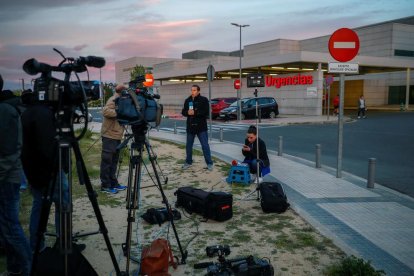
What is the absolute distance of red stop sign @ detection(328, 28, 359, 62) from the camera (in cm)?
793

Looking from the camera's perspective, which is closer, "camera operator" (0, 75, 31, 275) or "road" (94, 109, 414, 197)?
"camera operator" (0, 75, 31, 275)

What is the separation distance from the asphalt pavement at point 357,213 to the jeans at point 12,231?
3.51 meters

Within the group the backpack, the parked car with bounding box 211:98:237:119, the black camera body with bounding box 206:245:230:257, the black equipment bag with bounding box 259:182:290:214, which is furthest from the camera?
the parked car with bounding box 211:98:237:119

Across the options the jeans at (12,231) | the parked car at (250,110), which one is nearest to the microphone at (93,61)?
the jeans at (12,231)

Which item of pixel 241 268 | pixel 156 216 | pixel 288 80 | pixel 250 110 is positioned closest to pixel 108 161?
pixel 156 216

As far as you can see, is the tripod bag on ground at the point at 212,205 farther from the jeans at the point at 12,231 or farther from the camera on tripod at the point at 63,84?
the camera on tripod at the point at 63,84

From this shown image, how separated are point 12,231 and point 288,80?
101ft

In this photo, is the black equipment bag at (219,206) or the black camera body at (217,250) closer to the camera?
the black camera body at (217,250)

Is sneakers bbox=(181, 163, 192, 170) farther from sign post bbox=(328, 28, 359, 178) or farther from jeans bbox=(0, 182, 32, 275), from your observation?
jeans bbox=(0, 182, 32, 275)

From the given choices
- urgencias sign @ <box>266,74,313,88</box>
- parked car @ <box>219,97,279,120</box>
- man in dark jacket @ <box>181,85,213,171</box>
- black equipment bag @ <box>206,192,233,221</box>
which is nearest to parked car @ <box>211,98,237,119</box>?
parked car @ <box>219,97,279,120</box>

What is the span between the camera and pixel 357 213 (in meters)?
5.78

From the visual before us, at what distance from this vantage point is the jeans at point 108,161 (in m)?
6.92

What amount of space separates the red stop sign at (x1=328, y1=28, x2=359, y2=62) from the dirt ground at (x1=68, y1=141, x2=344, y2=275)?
12.0 ft

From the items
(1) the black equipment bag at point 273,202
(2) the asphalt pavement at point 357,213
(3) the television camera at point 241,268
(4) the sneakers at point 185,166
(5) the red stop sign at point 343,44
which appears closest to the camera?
(3) the television camera at point 241,268
